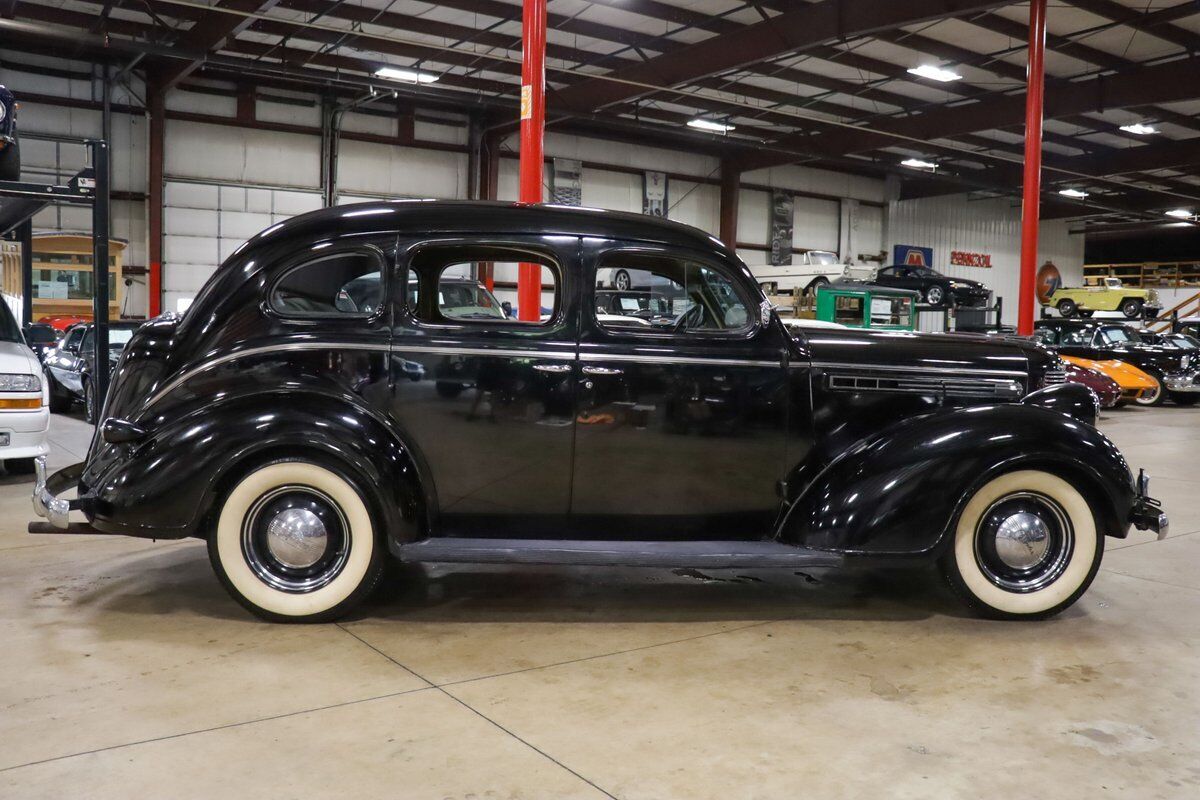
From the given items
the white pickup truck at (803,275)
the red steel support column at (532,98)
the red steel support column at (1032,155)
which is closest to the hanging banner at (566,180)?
the white pickup truck at (803,275)

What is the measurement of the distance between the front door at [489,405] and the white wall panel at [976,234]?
97.6 ft

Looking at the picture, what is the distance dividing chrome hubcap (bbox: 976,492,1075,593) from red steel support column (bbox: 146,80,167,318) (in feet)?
61.2

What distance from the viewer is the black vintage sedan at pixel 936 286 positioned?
2338cm

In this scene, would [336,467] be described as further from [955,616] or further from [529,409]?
[955,616]

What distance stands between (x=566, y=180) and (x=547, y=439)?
2150 cm

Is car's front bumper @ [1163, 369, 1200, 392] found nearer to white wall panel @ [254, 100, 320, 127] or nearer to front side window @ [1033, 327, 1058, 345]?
front side window @ [1033, 327, 1058, 345]

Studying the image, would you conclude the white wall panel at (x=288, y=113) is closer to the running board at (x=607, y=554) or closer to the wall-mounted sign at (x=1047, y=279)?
the running board at (x=607, y=554)

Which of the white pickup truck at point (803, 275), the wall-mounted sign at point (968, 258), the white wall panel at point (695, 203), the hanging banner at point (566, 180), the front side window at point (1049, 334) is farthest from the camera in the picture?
the wall-mounted sign at point (968, 258)

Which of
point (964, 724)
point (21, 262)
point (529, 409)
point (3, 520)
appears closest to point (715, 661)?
point (964, 724)

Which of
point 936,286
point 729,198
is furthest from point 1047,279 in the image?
point 729,198

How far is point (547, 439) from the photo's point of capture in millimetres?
4160

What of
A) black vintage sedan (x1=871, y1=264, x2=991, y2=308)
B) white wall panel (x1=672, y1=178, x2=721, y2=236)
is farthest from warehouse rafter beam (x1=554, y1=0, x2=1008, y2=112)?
black vintage sedan (x1=871, y1=264, x2=991, y2=308)

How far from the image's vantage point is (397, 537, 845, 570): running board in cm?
395

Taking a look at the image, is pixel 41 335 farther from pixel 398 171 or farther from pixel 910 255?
pixel 910 255
